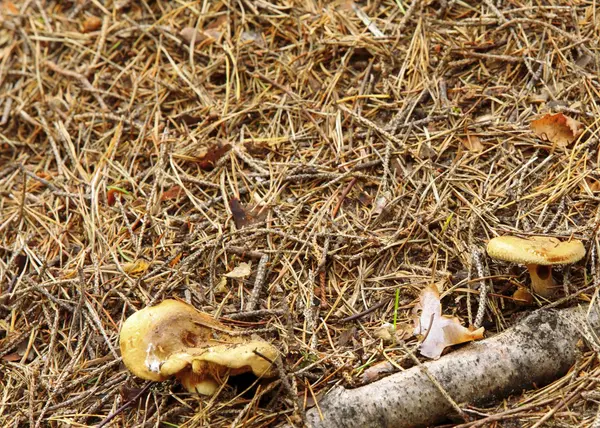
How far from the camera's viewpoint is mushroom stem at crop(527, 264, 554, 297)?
2559 millimetres

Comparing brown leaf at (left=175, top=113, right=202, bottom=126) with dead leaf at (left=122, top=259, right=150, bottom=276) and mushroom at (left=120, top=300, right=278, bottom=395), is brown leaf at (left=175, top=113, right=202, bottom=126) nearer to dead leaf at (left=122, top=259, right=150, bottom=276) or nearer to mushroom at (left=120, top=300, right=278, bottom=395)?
dead leaf at (left=122, top=259, right=150, bottom=276)

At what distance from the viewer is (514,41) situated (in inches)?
131

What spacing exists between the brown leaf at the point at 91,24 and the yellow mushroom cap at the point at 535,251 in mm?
2942

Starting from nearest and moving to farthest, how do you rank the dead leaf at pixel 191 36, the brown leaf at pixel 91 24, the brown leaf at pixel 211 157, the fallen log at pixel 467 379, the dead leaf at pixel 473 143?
the fallen log at pixel 467 379
the dead leaf at pixel 473 143
the brown leaf at pixel 211 157
the dead leaf at pixel 191 36
the brown leaf at pixel 91 24

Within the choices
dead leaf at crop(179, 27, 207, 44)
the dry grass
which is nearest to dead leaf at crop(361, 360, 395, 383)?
the dry grass

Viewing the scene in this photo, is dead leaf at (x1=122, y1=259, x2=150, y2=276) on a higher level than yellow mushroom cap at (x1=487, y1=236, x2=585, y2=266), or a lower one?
lower

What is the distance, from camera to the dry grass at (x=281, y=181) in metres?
2.63

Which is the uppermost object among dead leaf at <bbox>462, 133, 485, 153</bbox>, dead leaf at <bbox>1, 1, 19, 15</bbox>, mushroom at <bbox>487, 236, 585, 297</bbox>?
mushroom at <bbox>487, 236, 585, 297</bbox>

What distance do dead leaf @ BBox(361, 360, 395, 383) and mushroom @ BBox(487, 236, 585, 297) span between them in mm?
623

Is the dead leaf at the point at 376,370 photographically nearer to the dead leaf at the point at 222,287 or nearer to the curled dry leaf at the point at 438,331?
the curled dry leaf at the point at 438,331

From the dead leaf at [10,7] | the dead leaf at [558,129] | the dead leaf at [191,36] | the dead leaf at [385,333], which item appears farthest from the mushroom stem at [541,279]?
the dead leaf at [10,7]

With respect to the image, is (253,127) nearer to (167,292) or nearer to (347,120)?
(347,120)

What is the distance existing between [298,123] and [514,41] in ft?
4.19

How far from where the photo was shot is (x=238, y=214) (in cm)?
307
